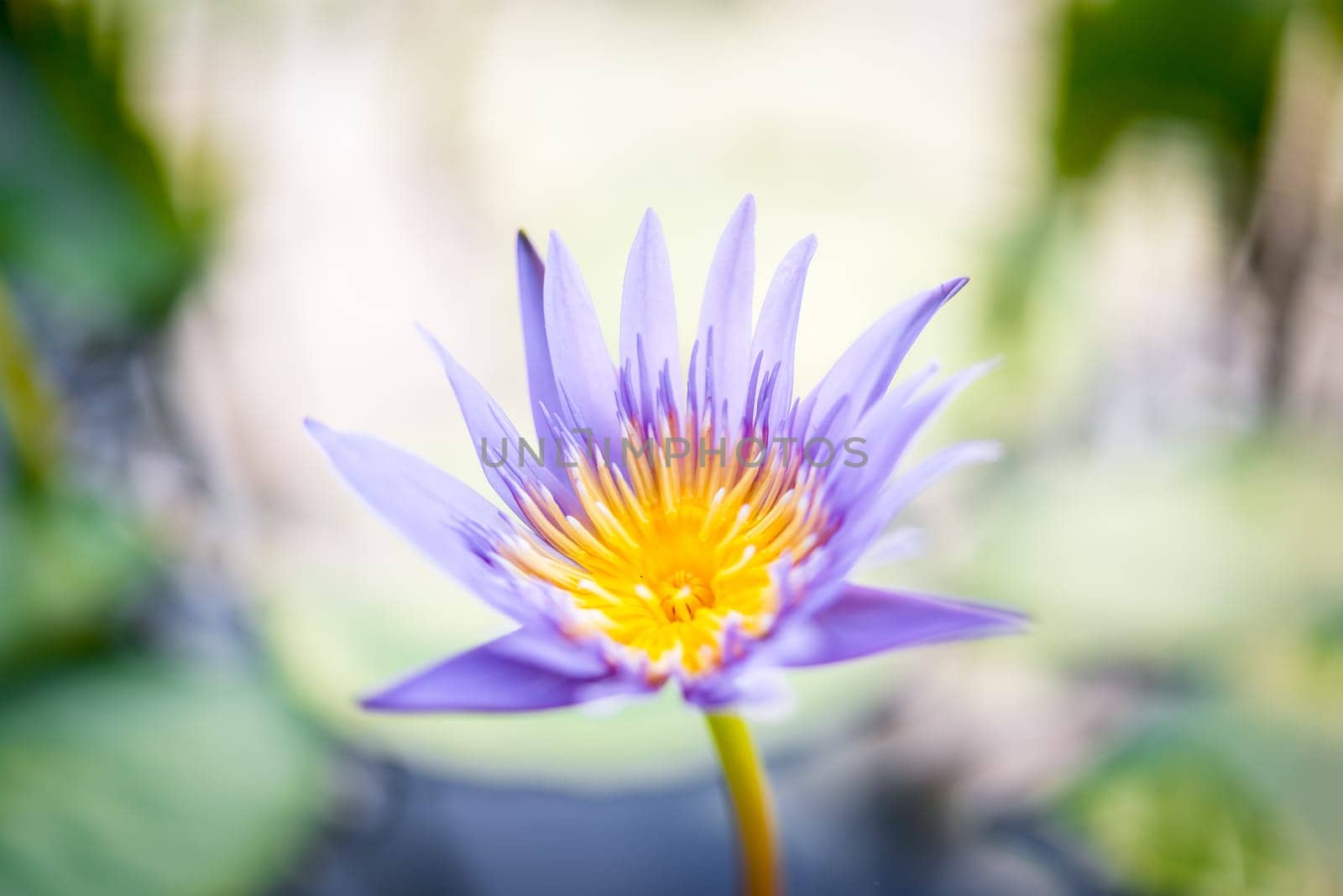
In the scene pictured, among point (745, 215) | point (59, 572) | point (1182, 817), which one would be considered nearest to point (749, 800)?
point (745, 215)

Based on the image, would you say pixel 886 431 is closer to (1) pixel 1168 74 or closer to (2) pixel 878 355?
(2) pixel 878 355

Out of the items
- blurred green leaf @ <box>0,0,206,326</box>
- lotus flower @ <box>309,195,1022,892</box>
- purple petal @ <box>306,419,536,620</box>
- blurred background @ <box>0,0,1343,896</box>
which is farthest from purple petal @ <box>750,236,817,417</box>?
blurred green leaf @ <box>0,0,206,326</box>

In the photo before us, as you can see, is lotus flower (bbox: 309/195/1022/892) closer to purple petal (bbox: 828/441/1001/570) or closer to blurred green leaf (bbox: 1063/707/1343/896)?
purple petal (bbox: 828/441/1001/570)

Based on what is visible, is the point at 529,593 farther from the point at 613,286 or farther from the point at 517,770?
the point at 613,286

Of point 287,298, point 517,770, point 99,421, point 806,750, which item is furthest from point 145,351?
point 806,750

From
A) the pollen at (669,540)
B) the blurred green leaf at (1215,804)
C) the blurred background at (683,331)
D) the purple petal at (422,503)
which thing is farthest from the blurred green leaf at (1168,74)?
the purple petal at (422,503)
